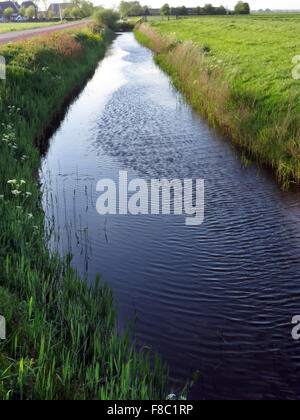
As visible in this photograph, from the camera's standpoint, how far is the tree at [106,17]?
65000 mm

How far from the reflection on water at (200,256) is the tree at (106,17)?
60.0 m

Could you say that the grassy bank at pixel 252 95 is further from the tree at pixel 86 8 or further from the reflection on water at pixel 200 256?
the tree at pixel 86 8

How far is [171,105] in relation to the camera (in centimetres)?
1625

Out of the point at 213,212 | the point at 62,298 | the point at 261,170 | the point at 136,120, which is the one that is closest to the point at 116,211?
the point at 213,212

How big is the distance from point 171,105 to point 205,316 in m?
12.7

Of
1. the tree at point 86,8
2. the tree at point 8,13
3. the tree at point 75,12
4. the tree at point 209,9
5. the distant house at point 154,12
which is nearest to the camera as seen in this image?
the tree at point 209,9

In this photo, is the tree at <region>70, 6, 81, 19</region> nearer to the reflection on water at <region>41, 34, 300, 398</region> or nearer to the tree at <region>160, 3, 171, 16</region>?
the tree at <region>160, 3, 171, 16</region>

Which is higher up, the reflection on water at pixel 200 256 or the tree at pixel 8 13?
the tree at pixel 8 13

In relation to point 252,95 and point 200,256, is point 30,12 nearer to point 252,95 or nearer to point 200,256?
point 252,95

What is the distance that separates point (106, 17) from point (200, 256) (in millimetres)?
67978

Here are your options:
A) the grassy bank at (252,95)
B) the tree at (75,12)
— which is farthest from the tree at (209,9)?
the grassy bank at (252,95)

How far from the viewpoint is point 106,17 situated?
216 ft

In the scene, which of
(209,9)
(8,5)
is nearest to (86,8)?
(8,5)
